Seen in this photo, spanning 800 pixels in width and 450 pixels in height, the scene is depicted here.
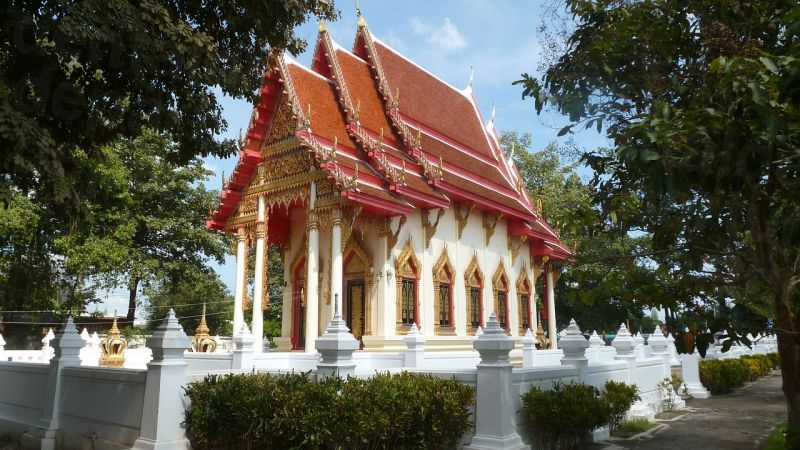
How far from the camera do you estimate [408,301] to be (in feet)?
45.4

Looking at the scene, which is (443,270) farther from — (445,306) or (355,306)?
(355,306)

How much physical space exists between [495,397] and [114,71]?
5.29 meters

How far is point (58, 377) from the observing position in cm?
838

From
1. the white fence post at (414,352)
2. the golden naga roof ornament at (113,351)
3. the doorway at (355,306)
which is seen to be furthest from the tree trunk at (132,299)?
the white fence post at (414,352)

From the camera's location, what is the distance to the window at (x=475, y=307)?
1569 centimetres

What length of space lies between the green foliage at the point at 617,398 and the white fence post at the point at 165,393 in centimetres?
513

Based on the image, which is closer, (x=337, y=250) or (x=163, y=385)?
(x=163, y=385)

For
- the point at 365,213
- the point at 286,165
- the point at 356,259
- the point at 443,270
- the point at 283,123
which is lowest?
the point at 443,270

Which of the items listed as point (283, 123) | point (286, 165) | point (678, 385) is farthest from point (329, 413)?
point (678, 385)

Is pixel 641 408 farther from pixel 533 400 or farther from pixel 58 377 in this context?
pixel 58 377

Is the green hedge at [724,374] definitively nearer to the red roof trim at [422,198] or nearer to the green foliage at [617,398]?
the green foliage at [617,398]

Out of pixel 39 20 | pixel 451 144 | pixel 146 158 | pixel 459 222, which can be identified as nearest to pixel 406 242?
pixel 459 222

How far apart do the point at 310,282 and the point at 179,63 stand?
6227mm

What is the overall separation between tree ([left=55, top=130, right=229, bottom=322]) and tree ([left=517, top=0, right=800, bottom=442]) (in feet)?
62.4
